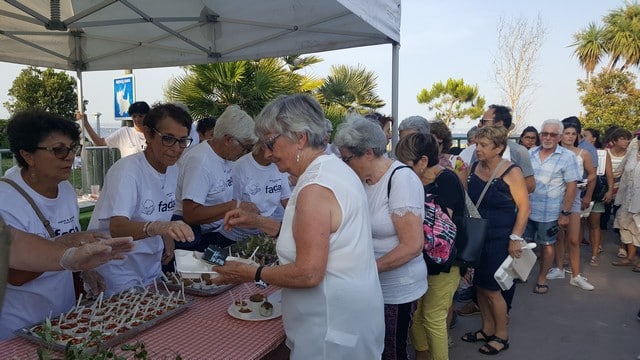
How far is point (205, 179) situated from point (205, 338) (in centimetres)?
130

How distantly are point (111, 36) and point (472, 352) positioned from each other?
4.72 meters

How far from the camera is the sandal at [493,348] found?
11.1ft

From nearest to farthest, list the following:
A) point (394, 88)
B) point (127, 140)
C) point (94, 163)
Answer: point (394, 88)
point (127, 140)
point (94, 163)

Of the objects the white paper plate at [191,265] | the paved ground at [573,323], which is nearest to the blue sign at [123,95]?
the white paper plate at [191,265]

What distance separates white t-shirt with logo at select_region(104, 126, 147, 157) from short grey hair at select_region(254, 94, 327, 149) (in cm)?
451

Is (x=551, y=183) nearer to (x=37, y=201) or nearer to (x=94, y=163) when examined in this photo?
(x=37, y=201)

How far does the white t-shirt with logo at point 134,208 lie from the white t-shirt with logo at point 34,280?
0.18 m

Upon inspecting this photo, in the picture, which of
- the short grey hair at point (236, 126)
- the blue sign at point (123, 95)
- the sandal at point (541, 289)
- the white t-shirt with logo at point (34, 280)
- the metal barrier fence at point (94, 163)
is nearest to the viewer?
the white t-shirt with logo at point (34, 280)

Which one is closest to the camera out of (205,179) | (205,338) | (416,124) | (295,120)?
(295,120)

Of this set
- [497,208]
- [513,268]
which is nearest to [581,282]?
[513,268]

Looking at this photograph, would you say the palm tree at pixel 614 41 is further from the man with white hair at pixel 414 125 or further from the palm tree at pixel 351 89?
the man with white hair at pixel 414 125

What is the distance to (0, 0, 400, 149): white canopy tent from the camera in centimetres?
388

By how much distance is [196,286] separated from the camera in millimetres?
2238

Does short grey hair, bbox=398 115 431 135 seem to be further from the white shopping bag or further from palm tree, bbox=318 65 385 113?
palm tree, bbox=318 65 385 113
